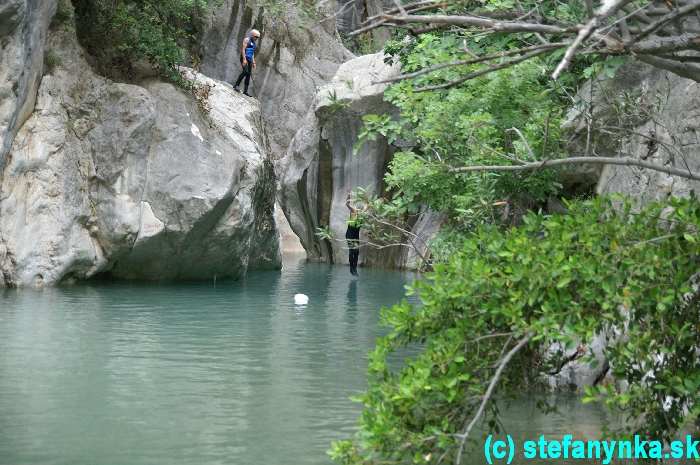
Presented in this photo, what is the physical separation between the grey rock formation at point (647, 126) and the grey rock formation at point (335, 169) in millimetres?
16852

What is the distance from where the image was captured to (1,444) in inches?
271

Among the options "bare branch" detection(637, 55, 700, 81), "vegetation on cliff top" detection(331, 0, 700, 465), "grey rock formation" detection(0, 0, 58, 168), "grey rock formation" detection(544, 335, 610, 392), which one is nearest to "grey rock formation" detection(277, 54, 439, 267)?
"grey rock formation" detection(0, 0, 58, 168)

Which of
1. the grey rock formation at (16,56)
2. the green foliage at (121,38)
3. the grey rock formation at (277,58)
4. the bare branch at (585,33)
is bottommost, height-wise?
the bare branch at (585,33)

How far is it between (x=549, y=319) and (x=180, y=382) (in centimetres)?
542

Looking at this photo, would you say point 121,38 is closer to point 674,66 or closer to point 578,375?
point 578,375

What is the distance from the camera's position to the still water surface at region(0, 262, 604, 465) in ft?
23.0

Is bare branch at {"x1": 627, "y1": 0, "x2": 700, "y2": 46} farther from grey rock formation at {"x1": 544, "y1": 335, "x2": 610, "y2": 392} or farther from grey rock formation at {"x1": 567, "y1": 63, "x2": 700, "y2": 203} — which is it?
grey rock formation at {"x1": 544, "y1": 335, "x2": 610, "y2": 392}

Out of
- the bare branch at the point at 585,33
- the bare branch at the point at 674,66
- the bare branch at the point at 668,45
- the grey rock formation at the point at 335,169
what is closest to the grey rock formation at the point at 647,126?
the bare branch at the point at 674,66

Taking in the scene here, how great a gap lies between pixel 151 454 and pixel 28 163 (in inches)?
496

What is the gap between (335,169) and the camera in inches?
1202

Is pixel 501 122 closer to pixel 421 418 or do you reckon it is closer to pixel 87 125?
pixel 421 418

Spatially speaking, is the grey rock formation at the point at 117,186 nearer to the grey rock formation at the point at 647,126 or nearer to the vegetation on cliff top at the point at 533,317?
the grey rock formation at the point at 647,126

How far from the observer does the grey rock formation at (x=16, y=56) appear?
649 inches

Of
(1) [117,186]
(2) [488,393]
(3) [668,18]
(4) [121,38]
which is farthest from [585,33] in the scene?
(4) [121,38]
